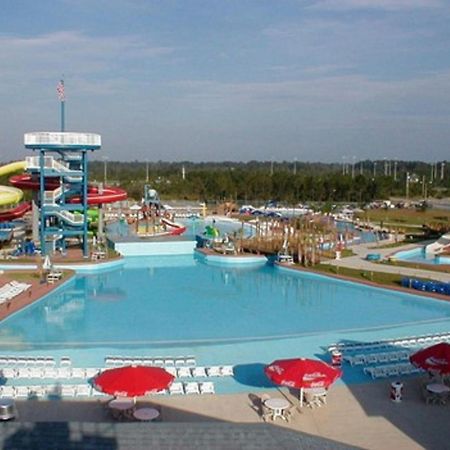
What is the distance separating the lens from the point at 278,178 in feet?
207

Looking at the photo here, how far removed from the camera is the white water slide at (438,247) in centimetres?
3262

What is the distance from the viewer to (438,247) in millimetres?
32938

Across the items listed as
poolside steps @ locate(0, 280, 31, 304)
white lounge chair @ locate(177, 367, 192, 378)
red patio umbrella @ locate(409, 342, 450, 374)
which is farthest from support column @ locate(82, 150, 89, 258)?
red patio umbrella @ locate(409, 342, 450, 374)

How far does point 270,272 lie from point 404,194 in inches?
1914

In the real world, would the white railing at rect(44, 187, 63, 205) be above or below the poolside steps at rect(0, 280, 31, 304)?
above

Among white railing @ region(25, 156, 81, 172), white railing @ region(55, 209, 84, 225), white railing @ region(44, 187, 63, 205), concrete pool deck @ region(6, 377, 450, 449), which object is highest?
white railing @ region(25, 156, 81, 172)

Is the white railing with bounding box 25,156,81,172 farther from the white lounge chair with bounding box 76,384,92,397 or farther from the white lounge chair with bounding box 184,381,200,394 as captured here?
the white lounge chair with bounding box 184,381,200,394

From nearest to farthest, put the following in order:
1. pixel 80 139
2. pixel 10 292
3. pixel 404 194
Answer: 1. pixel 10 292
2. pixel 80 139
3. pixel 404 194

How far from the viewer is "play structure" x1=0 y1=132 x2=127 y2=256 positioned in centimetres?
2812

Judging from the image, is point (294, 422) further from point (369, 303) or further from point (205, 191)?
point (205, 191)

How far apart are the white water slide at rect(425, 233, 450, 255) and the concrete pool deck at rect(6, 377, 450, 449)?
2015 cm

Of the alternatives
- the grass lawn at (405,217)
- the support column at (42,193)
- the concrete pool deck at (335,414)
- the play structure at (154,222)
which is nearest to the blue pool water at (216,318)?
the concrete pool deck at (335,414)

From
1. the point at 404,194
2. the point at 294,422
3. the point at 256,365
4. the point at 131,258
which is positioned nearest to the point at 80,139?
the point at 131,258

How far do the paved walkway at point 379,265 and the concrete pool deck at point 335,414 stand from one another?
536 inches
